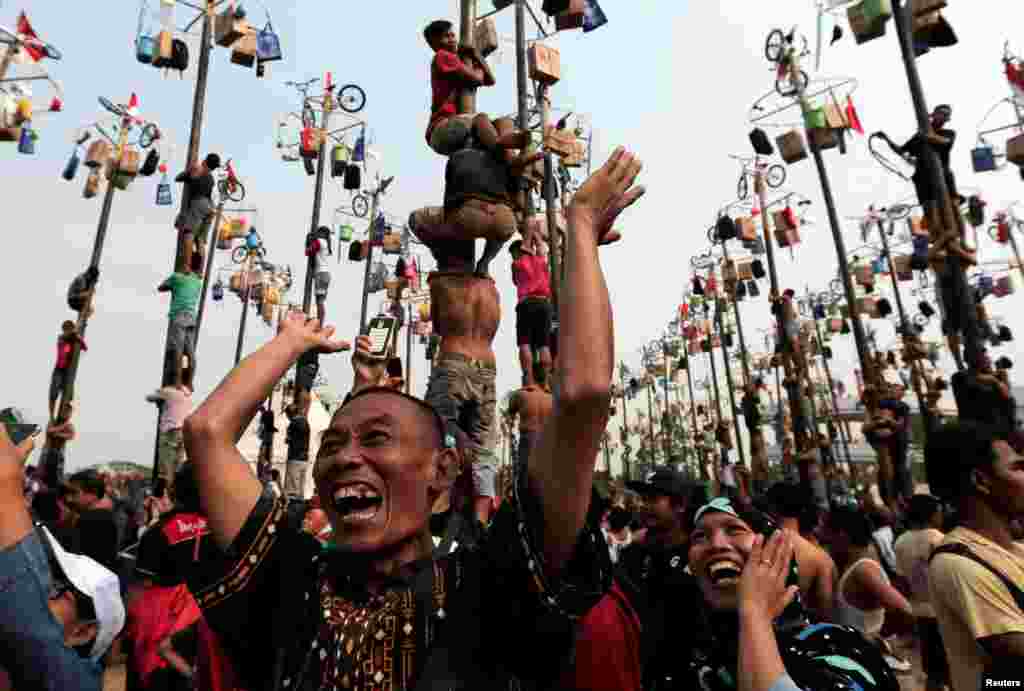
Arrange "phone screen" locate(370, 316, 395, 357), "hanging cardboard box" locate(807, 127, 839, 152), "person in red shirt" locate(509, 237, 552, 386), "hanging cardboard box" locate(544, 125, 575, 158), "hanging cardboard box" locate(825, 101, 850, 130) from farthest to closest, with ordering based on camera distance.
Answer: "hanging cardboard box" locate(807, 127, 839, 152), "hanging cardboard box" locate(825, 101, 850, 130), "hanging cardboard box" locate(544, 125, 575, 158), "person in red shirt" locate(509, 237, 552, 386), "phone screen" locate(370, 316, 395, 357)

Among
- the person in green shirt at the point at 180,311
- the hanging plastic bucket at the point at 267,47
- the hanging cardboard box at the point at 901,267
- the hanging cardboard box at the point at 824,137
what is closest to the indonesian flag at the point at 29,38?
the hanging plastic bucket at the point at 267,47

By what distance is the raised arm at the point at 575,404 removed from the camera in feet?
4.62

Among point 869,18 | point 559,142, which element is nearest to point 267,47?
point 559,142

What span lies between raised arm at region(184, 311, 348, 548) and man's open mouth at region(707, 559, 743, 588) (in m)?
1.53

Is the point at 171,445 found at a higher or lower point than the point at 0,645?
higher

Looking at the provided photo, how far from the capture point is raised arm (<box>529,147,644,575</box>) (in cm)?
141

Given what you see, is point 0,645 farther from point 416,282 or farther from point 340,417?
point 416,282

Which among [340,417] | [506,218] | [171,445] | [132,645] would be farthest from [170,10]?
[340,417]

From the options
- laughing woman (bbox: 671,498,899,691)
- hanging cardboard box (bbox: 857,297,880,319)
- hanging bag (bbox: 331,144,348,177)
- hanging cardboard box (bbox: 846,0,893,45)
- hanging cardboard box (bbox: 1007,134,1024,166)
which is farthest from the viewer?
hanging cardboard box (bbox: 857,297,880,319)

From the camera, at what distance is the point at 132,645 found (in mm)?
3670

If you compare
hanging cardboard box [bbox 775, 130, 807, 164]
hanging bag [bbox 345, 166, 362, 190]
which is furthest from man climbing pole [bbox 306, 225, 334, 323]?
hanging cardboard box [bbox 775, 130, 807, 164]

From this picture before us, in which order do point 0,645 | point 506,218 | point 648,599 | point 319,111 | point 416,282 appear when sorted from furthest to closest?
point 416,282, point 319,111, point 506,218, point 648,599, point 0,645

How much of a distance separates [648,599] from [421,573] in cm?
114

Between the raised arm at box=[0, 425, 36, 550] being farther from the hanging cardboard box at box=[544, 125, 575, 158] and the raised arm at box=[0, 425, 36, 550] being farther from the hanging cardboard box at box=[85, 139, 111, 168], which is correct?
the hanging cardboard box at box=[85, 139, 111, 168]
